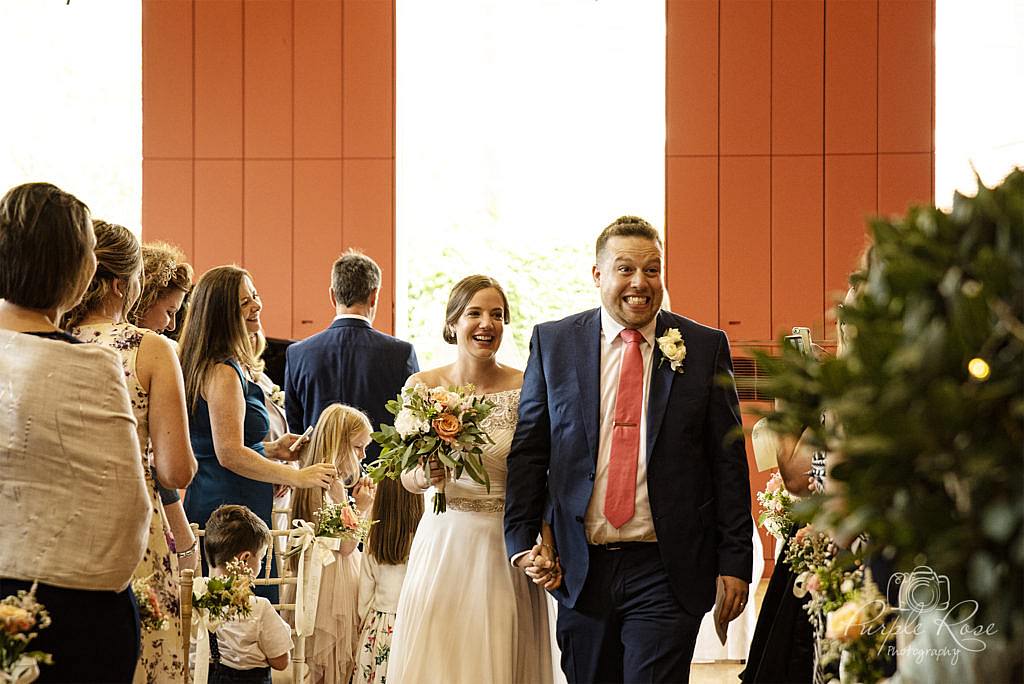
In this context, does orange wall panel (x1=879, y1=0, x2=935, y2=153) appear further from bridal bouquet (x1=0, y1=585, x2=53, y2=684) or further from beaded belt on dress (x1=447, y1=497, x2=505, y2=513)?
bridal bouquet (x1=0, y1=585, x2=53, y2=684)

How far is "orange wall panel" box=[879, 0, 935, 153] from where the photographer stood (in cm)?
966

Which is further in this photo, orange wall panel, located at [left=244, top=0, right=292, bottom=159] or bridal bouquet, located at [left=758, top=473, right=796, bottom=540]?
orange wall panel, located at [left=244, top=0, right=292, bottom=159]

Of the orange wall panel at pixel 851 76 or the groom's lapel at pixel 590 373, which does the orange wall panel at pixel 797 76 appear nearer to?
the orange wall panel at pixel 851 76

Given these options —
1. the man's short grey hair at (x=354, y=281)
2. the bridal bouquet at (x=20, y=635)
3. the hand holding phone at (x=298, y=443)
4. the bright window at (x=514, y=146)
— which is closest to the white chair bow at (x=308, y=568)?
the hand holding phone at (x=298, y=443)

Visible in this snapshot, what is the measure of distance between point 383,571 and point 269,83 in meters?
5.71

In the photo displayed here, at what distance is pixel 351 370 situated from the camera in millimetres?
5598

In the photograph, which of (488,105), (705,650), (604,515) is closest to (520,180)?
(488,105)

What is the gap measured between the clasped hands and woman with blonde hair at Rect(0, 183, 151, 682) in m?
1.33

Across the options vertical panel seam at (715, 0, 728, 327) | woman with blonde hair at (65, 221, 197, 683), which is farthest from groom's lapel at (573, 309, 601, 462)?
vertical panel seam at (715, 0, 728, 327)

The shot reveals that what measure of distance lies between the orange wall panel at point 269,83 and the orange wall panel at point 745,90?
3.42 metres

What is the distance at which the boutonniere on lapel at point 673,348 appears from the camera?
3.61 m

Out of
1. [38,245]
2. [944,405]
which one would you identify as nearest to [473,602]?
Answer: [38,245]

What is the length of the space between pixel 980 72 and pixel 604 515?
7015mm

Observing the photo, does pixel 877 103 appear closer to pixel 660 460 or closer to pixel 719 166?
pixel 719 166
